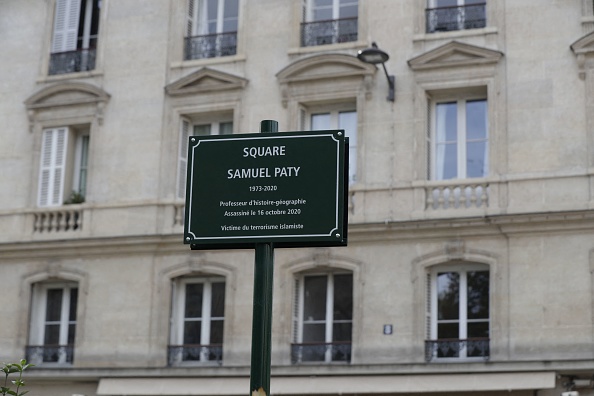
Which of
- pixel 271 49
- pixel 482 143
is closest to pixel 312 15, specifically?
pixel 271 49

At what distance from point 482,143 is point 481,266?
7.53 feet

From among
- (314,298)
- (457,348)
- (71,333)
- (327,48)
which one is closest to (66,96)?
(71,333)

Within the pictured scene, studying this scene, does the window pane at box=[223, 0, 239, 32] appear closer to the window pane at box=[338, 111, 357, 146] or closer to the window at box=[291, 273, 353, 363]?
the window pane at box=[338, 111, 357, 146]

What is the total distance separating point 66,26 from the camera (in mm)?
27031

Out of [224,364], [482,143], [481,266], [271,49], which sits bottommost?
[224,364]

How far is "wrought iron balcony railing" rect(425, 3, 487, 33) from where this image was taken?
23594 mm

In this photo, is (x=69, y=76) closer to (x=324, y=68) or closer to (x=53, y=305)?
(x=53, y=305)

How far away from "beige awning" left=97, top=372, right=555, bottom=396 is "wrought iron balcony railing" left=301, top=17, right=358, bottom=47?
257 inches

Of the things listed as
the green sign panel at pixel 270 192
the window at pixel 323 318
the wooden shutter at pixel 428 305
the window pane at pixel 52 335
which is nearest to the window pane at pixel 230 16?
the window at pixel 323 318

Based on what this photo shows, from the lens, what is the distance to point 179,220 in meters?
24.9

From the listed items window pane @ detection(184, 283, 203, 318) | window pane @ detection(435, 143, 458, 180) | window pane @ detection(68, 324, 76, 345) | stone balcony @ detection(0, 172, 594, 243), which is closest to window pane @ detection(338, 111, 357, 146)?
stone balcony @ detection(0, 172, 594, 243)

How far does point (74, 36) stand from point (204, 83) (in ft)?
11.5

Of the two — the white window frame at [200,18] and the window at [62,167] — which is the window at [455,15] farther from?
the window at [62,167]

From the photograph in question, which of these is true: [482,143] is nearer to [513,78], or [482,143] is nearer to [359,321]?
[513,78]
